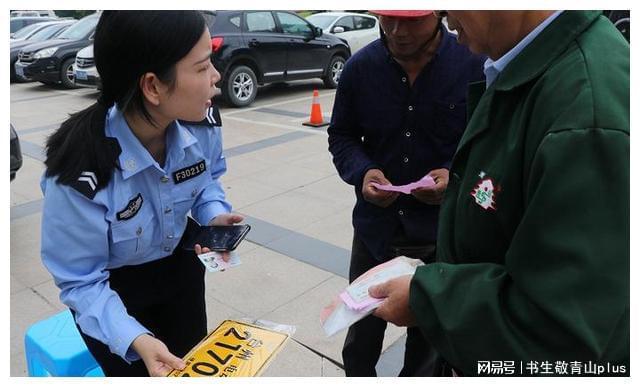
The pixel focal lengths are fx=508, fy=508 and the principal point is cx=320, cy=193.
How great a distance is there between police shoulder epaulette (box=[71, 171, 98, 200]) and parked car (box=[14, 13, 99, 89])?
390 inches

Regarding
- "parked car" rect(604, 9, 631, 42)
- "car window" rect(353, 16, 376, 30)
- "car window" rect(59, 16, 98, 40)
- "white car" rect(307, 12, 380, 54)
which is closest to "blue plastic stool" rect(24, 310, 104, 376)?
"parked car" rect(604, 9, 631, 42)

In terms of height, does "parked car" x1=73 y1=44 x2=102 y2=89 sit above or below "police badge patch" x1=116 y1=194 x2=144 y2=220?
below

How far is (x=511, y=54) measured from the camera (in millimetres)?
1003

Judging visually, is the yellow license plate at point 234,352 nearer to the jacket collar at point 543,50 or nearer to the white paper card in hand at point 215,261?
the white paper card in hand at point 215,261

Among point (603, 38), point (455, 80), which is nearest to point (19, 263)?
point (455, 80)

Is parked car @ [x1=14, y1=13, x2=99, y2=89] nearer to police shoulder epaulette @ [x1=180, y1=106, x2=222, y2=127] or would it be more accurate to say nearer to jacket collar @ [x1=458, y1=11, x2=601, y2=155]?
police shoulder epaulette @ [x1=180, y1=106, x2=222, y2=127]

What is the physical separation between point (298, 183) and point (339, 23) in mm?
6904

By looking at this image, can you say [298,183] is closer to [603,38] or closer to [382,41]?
[382,41]

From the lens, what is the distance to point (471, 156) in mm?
1054

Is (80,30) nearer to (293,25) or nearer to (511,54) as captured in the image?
(293,25)

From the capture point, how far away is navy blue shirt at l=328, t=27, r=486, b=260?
1.74 metres

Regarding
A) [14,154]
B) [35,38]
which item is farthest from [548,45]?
[35,38]

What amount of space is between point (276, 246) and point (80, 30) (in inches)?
367

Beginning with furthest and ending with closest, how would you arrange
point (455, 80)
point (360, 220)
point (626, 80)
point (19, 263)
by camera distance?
Result: point (19, 263) < point (360, 220) < point (455, 80) < point (626, 80)
